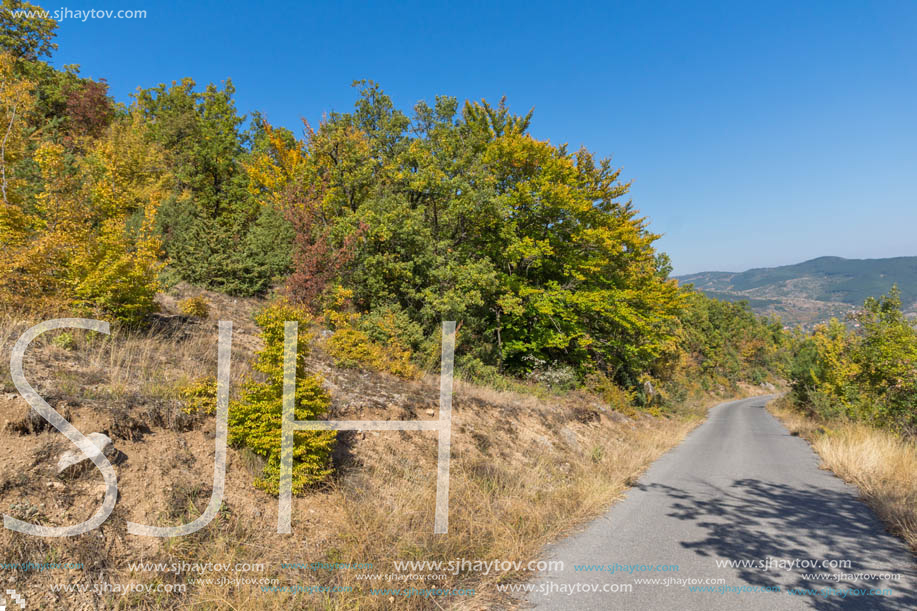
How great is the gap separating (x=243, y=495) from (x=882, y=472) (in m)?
11.3

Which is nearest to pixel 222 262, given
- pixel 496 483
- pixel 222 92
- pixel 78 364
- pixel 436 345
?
pixel 436 345

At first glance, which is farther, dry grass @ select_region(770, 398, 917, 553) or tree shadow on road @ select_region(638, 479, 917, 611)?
dry grass @ select_region(770, 398, 917, 553)

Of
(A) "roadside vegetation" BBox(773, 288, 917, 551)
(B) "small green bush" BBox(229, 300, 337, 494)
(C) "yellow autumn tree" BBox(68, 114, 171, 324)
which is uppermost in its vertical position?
(C) "yellow autumn tree" BBox(68, 114, 171, 324)

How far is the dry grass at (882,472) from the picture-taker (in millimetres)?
5633

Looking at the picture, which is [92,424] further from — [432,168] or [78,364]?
[432,168]

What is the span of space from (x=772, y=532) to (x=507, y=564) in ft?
12.7

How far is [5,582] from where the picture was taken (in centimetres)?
289

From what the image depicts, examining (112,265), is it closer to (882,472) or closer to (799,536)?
(799,536)

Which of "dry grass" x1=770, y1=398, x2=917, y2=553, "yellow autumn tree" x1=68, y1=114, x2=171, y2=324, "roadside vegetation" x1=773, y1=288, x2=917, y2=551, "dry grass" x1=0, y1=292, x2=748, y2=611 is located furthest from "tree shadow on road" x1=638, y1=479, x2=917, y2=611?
"yellow autumn tree" x1=68, y1=114, x2=171, y2=324

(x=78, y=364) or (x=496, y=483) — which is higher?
(x=78, y=364)

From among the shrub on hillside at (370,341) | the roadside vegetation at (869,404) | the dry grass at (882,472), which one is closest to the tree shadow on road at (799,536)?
the dry grass at (882,472)

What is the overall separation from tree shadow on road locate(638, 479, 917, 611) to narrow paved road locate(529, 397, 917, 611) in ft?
0.04

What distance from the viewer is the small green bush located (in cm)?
478

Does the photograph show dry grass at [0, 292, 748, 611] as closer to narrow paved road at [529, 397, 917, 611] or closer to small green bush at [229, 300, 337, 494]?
small green bush at [229, 300, 337, 494]
